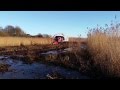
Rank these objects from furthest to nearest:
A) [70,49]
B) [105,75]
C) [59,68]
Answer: [70,49] < [59,68] < [105,75]

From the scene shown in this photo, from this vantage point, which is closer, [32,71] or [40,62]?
[32,71]

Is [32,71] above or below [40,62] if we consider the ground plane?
below

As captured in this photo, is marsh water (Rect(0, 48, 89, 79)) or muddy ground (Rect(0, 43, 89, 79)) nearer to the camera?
marsh water (Rect(0, 48, 89, 79))

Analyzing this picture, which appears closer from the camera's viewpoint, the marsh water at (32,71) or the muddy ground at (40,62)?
the marsh water at (32,71)
